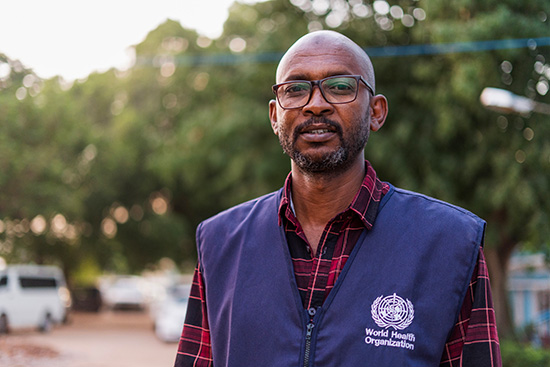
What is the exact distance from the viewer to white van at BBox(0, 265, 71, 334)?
21.7 metres

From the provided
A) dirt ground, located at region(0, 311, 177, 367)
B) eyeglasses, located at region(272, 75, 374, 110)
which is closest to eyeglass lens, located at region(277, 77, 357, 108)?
eyeglasses, located at region(272, 75, 374, 110)

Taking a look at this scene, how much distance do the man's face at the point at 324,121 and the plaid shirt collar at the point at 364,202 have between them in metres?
0.08

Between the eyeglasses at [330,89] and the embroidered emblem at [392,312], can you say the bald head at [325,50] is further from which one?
the embroidered emblem at [392,312]

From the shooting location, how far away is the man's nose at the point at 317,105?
183 centimetres

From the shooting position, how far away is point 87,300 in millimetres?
37438

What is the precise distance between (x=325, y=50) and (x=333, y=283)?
0.63 m

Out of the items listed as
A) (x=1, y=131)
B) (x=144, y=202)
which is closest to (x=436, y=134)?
(x=1, y=131)

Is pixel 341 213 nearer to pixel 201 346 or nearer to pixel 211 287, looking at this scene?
pixel 211 287

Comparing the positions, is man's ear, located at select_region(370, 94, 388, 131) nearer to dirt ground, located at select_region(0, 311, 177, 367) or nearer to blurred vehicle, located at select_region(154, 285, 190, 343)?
dirt ground, located at select_region(0, 311, 177, 367)

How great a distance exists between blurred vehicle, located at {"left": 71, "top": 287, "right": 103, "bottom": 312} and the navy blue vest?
37.3 metres

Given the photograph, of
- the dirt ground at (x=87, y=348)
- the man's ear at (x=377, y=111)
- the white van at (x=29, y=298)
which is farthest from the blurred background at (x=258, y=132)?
the man's ear at (x=377, y=111)

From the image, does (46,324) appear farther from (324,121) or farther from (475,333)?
(475,333)

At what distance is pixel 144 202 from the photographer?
30156 millimetres

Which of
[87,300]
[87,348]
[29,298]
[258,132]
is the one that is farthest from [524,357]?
[87,300]
